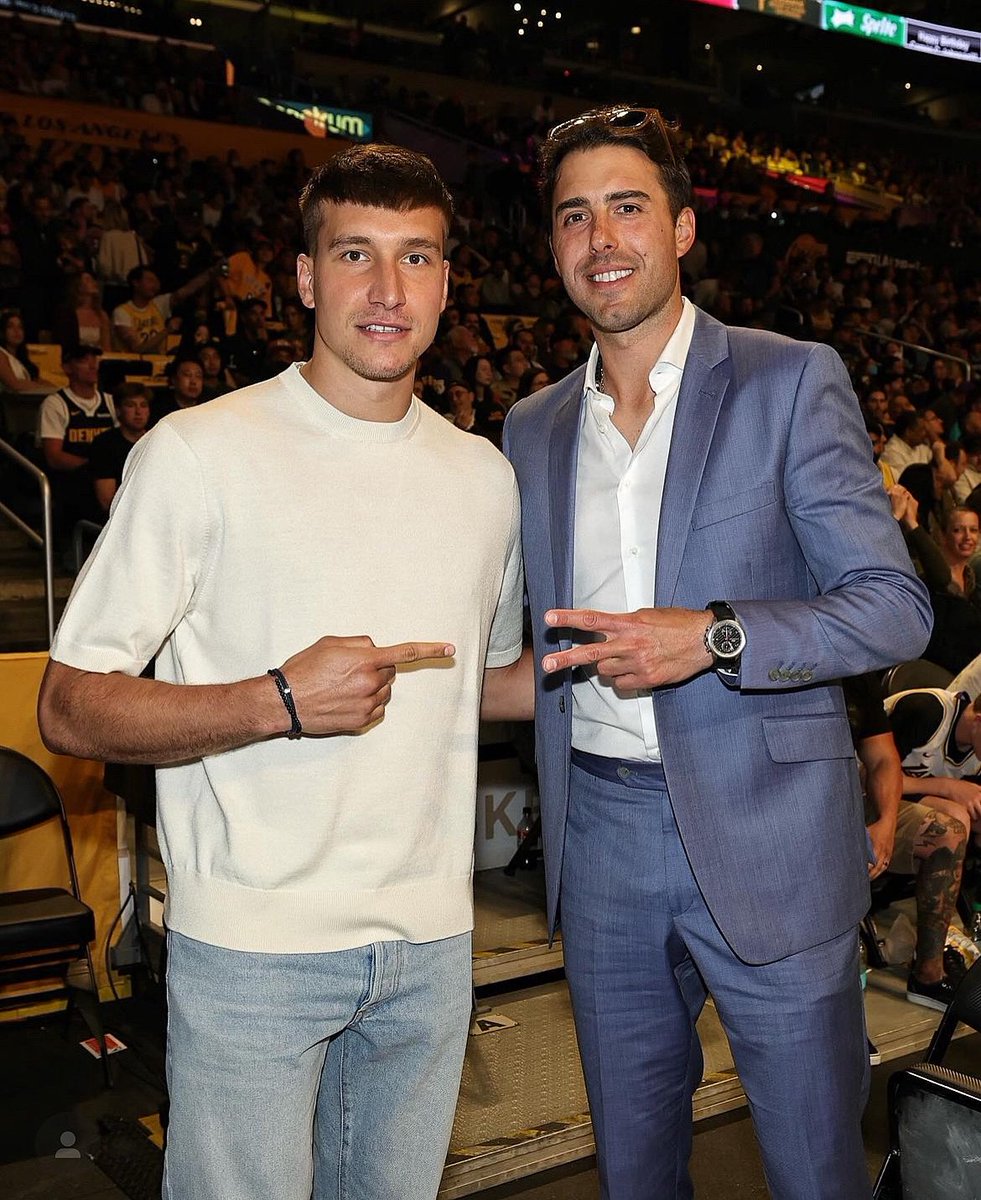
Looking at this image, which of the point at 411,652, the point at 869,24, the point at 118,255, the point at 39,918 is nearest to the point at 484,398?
the point at 118,255

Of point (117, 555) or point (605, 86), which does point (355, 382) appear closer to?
point (117, 555)

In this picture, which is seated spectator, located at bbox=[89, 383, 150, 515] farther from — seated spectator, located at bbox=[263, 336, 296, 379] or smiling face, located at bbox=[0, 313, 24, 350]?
smiling face, located at bbox=[0, 313, 24, 350]

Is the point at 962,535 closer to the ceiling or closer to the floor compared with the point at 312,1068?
closer to the floor

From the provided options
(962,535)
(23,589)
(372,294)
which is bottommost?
(23,589)

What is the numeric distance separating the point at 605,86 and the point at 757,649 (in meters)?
23.0

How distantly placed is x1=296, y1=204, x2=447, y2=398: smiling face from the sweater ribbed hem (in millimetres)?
720

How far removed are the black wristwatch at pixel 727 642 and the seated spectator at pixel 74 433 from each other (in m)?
5.35

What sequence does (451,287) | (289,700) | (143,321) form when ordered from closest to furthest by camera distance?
1. (289,700)
2. (143,321)
3. (451,287)

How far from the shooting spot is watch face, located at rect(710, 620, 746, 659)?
1.88 meters

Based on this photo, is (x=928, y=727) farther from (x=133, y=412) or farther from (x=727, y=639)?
(x=133, y=412)

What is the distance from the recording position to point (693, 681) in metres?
2.05

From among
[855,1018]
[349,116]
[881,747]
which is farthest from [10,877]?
[349,116]

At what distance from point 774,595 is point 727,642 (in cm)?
20

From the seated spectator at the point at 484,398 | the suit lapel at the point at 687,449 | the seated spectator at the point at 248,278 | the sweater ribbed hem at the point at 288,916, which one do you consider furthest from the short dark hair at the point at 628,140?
the seated spectator at the point at 248,278
